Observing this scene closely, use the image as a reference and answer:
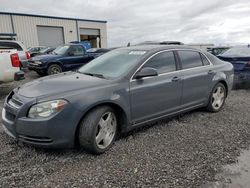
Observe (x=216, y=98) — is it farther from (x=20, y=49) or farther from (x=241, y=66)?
(x=20, y=49)

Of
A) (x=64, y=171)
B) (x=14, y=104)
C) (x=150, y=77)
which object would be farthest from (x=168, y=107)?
(x=14, y=104)

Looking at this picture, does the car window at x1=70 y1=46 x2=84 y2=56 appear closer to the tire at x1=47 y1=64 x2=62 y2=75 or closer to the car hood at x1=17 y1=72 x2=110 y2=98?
the tire at x1=47 y1=64 x2=62 y2=75

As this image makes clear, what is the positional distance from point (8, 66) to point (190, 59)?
16.6 ft

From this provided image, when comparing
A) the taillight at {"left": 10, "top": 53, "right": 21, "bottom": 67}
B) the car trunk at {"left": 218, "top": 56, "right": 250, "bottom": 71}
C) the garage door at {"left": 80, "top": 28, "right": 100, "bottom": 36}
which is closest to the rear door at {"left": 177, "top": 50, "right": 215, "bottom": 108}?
the car trunk at {"left": 218, "top": 56, "right": 250, "bottom": 71}

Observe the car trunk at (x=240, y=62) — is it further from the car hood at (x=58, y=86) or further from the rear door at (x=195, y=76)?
the car hood at (x=58, y=86)

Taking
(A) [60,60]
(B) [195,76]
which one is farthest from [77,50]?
(B) [195,76]

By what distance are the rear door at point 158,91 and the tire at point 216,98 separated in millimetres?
1190

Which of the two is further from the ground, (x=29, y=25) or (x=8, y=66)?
(x=29, y=25)

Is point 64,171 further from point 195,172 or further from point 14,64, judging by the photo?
point 14,64

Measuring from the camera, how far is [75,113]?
297 cm

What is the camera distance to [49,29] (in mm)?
30906

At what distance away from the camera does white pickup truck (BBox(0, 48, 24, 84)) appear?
21.3 ft

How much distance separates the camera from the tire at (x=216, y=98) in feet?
16.8

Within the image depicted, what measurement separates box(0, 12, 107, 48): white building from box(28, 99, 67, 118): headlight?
25075 mm
